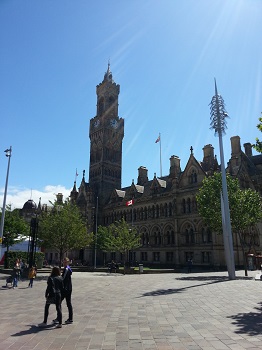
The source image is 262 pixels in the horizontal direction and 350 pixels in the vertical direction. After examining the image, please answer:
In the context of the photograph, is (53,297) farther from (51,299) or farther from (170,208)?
(170,208)

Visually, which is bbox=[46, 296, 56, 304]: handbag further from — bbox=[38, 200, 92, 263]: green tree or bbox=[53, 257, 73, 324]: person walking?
bbox=[38, 200, 92, 263]: green tree

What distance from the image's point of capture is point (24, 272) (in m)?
29.1

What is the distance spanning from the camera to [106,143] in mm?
72562

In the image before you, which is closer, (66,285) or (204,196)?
(66,285)

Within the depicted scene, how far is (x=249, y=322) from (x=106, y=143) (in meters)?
65.4

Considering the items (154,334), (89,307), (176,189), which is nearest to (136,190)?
(176,189)

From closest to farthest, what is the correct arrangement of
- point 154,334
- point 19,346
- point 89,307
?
point 19,346
point 154,334
point 89,307

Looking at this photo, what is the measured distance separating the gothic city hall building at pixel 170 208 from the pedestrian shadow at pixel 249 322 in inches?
1124

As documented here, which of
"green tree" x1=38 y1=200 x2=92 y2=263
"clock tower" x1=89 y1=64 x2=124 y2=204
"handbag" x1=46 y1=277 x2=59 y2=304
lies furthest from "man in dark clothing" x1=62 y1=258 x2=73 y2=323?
"clock tower" x1=89 y1=64 x2=124 y2=204

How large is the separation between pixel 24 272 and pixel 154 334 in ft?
81.1

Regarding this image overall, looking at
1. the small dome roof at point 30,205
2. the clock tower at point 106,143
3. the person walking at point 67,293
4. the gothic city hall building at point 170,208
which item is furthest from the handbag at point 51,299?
the small dome roof at point 30,205

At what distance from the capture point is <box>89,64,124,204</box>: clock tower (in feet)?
229

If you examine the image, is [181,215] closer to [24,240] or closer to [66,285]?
[24,240]

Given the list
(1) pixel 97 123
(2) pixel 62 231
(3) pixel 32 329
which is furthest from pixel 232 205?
(1) pixel 97 123
